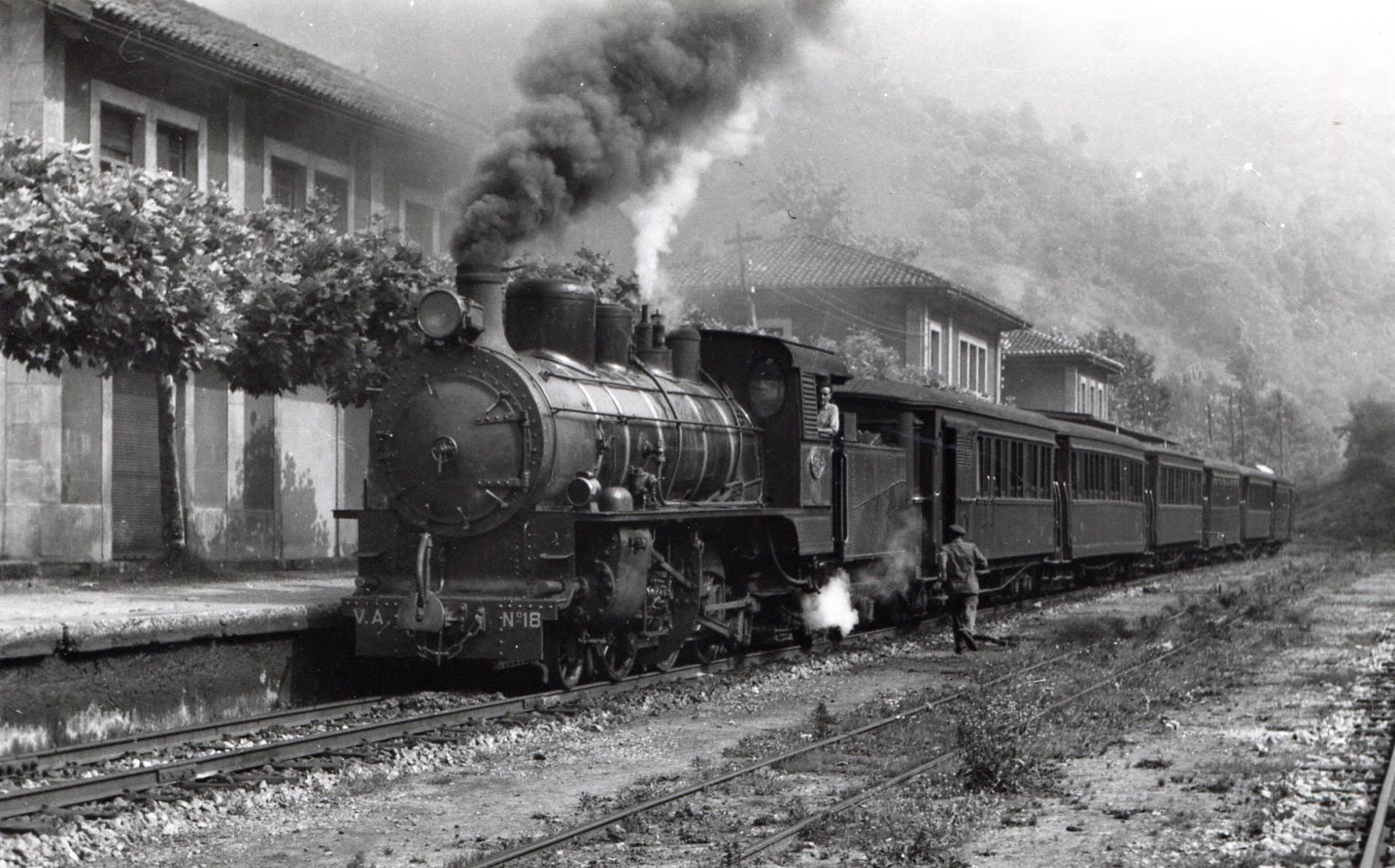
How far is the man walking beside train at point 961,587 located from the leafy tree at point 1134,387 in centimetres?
5740

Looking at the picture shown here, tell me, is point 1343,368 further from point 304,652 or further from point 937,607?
point 304,652

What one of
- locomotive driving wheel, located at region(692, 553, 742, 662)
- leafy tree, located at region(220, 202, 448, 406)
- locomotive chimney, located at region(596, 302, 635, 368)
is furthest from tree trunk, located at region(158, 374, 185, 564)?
locomotive chimney, located at region(596, 302, 635, 368)

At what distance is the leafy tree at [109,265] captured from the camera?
14617 millimetres

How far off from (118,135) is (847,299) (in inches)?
939

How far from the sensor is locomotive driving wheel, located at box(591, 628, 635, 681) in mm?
12141

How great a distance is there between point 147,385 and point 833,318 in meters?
23.4

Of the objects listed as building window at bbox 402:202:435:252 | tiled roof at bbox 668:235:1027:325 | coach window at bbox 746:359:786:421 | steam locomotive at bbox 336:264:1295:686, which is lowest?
steam locomotive at bbox 336:264:1295:686

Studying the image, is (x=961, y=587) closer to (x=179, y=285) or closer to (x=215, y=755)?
(x=215, y=755)

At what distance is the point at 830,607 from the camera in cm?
1538

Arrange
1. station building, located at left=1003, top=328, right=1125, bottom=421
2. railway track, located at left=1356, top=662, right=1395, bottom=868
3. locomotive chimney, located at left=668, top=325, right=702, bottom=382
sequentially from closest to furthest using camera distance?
1. railway track, located at left=1356, top=662, right=1395, bottom=868
2. locomotive chimney, located at left=668, top=325, right=702, bottom=382
3. station building, located at left=1003, top=328, right=1125, bottom=421

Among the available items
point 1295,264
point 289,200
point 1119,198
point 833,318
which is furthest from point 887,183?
point 289,200

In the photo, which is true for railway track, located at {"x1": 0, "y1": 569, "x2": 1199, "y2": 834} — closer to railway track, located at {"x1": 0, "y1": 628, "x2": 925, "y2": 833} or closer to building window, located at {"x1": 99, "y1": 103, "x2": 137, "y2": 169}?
railway track, located at {"x1": 0, "y1": 628, "x2": 925, "y2": 833}

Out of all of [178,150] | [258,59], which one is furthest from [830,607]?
[258,59]

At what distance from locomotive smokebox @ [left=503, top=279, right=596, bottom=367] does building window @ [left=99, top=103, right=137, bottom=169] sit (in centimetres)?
1234
